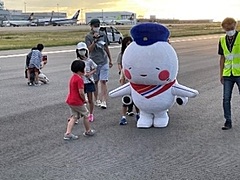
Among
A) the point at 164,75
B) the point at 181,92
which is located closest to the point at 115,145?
the point at 164,75

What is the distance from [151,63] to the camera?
7371 mm

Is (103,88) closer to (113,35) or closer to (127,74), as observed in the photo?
(127,74)

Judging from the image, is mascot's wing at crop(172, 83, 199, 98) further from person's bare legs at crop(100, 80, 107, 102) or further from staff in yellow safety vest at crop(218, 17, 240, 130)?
person's bare legs at crop(100, 80, 107, 102)

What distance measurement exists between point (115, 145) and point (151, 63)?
1.50 meters

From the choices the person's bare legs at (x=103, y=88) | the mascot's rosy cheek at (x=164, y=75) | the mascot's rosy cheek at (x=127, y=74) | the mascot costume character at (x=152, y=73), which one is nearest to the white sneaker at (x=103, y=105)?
the person's bare legs at (x=103, y=88)

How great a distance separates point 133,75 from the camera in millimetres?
7574

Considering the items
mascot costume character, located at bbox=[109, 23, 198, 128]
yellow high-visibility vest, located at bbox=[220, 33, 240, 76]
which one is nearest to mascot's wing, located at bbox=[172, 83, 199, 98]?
mascot costume character, located at bbox=[109, 23, 198, 128]

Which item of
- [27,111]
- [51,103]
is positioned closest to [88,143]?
[27,111]

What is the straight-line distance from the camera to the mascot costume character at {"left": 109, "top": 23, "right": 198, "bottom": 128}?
24.3 ft

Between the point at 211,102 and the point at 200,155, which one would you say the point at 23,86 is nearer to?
the point at 211,102

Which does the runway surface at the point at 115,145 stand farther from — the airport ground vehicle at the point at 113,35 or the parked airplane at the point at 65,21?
the parked airplane at the point at 65,21

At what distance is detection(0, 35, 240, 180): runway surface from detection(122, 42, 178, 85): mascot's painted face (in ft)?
2.93

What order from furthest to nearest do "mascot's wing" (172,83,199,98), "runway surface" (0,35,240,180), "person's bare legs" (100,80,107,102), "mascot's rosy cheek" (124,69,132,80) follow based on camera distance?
"person's bare legs" (100,80,107,102)
"mascot's wing" (172,83,199,98)
"mascot's rosy cheek" (124,69,132,80)
"runway surface" (0,35,240,180)

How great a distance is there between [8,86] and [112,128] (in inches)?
249
